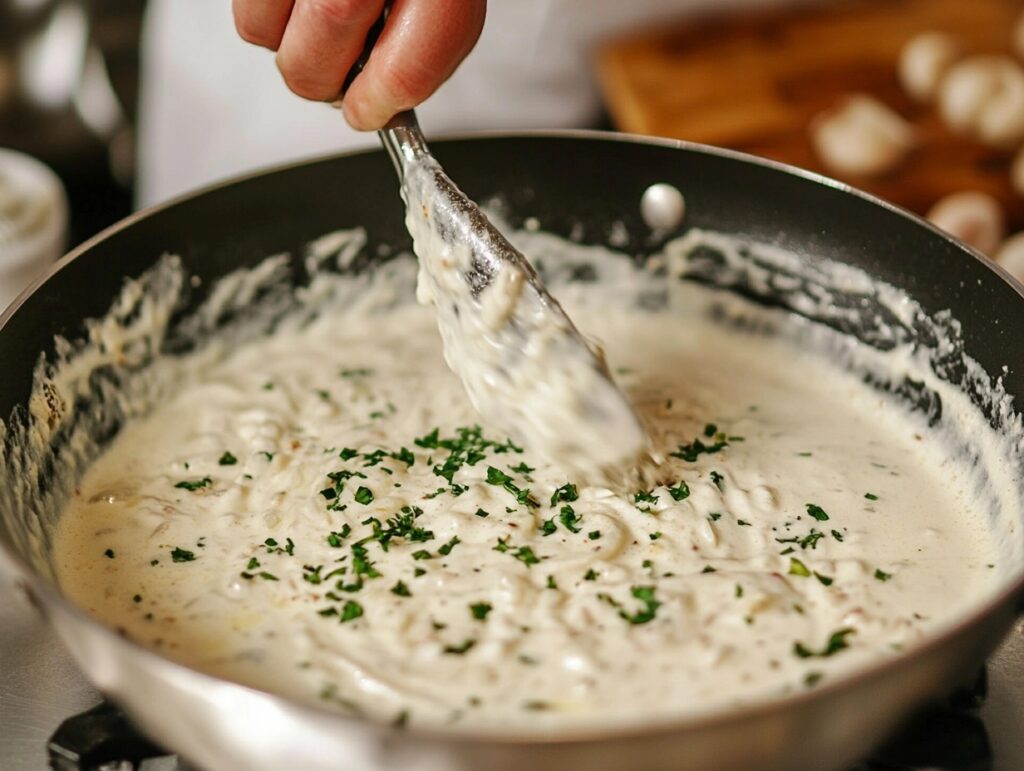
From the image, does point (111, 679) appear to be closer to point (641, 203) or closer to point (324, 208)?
point (324, 208)

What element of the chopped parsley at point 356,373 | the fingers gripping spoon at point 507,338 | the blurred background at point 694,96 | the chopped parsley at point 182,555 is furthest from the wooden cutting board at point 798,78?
the chopped parsley at point 182,555

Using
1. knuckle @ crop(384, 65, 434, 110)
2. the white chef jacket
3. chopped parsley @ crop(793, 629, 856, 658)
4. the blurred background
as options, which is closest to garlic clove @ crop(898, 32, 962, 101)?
the blurred background

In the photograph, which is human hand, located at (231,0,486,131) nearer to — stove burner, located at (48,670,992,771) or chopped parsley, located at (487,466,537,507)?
chopped parsley, located at (487,466,537,507)

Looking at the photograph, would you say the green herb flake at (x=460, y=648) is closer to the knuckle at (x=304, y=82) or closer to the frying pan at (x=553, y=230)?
the frying pan at (x=553, y=230)

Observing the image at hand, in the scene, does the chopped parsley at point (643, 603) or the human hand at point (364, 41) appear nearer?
the chopped parsley at point (643, 603)

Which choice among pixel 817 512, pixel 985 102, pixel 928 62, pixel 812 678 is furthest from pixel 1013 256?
pixel 812 678
